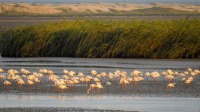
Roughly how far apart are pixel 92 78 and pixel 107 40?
8970 mm

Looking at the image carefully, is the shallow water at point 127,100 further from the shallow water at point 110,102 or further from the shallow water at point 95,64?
the shallow water at point 95,64

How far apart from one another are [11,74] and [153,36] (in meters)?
9.89

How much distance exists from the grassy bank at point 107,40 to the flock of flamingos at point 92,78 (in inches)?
234

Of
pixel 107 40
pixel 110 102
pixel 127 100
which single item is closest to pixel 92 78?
pixel 127 100

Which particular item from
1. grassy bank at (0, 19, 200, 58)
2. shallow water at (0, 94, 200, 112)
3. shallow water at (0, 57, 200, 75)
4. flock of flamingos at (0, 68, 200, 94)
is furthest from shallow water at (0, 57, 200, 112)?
grassy bank at (0, 19, 200, 58)

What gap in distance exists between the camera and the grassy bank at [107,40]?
31.8 metres

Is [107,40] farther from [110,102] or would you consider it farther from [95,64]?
[110,102]

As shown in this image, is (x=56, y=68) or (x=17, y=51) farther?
(x=17, y=51)

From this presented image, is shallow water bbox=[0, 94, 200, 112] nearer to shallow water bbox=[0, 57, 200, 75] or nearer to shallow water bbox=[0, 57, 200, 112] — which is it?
shallow water bbox=[0, 57, 200, 112]

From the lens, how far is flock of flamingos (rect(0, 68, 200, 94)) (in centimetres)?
2218

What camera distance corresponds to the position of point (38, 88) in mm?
22031

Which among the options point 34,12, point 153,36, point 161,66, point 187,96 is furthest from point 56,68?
point 34,12

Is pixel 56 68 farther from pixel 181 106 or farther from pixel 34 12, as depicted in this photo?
pixel 34 12

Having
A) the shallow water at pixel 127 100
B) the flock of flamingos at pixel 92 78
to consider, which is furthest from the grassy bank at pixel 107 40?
the shallow water at pixel 127 100
